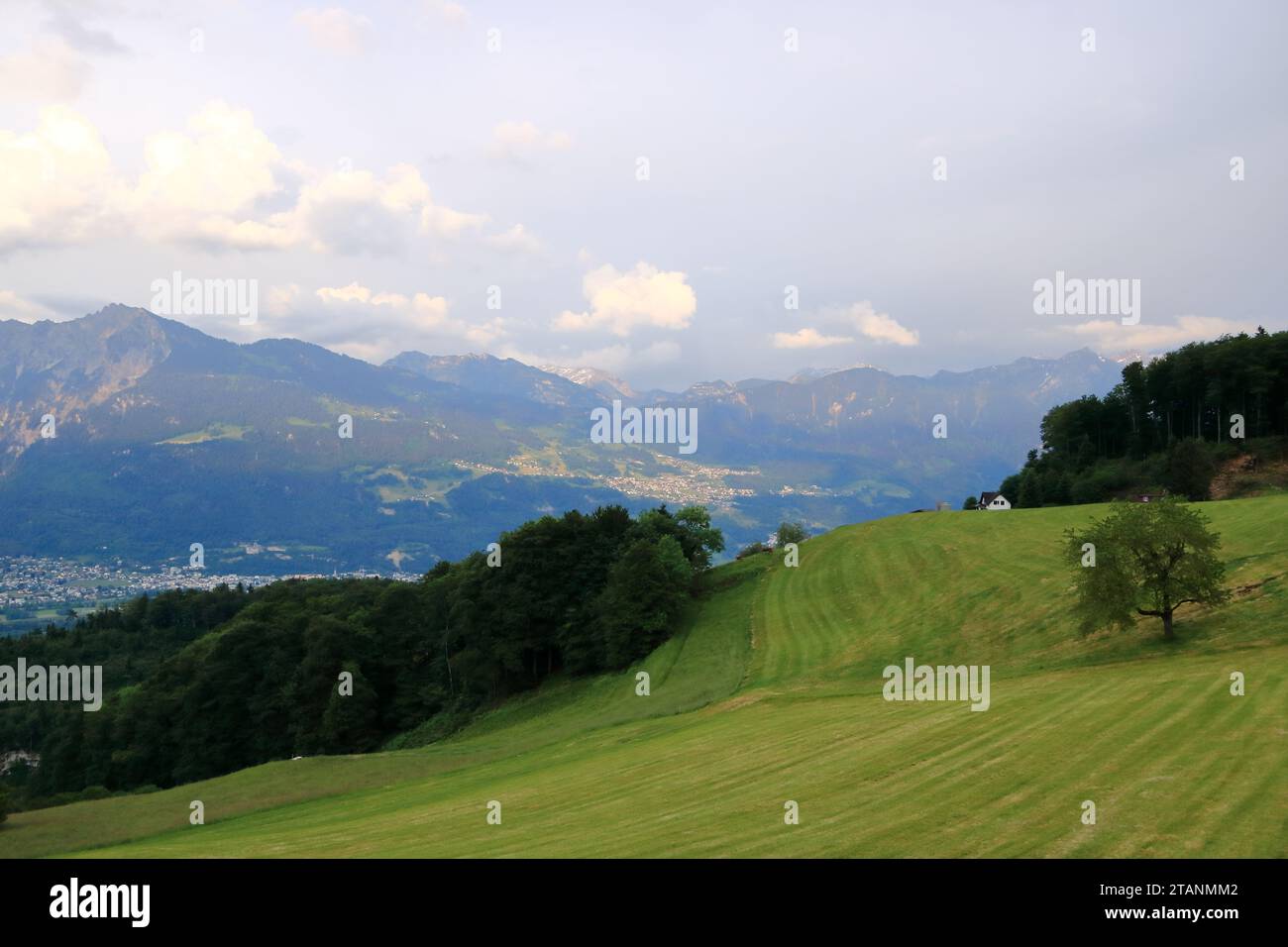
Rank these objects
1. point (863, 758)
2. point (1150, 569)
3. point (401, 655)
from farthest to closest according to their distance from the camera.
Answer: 1. point (401, 655)
2. point (1150, 569)
3. point (863, 758)

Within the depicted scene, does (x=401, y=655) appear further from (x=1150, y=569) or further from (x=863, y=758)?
(x=863, y=758)

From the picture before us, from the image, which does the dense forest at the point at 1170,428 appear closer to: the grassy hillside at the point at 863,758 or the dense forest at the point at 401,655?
the grassy hillside at the point at 863,758

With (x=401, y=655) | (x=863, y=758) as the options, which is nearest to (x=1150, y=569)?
(x=863, y=758)

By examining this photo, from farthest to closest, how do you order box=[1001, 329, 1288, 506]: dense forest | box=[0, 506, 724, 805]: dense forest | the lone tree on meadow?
1. box=[1001, 329, 1288, 506]: dense forest
2. box=[0, 506, 724, 805]: dense forest
3. the lone tree on meadow

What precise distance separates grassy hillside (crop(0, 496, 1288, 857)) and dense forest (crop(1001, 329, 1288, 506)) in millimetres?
34012

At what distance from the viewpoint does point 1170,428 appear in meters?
108

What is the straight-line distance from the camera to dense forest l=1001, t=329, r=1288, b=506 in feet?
298

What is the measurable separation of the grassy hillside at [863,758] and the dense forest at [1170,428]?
112ft

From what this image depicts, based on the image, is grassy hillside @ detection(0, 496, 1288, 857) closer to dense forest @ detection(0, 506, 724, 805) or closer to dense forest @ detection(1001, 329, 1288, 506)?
dense forest @ detection(0, 506, 724, 805)

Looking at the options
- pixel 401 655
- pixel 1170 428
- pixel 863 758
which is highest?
pixel 1170 428

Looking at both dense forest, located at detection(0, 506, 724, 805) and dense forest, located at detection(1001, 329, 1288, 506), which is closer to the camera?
dense forest, located at detection(0, 506, 724, 805)

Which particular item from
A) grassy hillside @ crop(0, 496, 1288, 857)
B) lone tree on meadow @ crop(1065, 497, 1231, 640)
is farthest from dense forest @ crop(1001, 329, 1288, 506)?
lone tree on meadow @ crop(1065, 497, 1231, 640)

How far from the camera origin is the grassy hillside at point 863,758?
666 inches

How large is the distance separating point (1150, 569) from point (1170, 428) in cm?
8381
